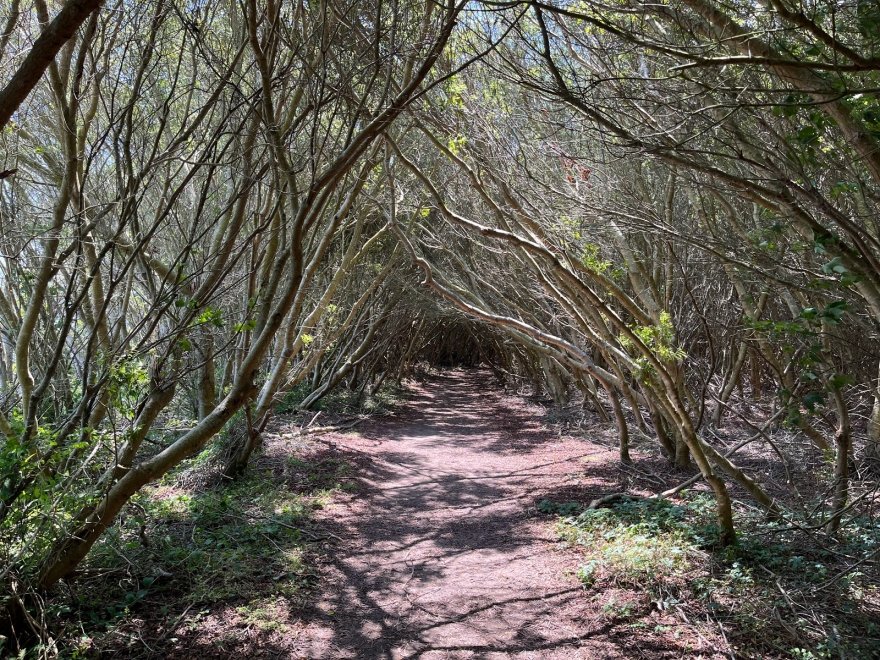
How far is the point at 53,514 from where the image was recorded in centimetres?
320

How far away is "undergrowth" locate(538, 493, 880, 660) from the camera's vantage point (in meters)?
3.41

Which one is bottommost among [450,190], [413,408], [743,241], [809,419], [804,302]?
[413,408]

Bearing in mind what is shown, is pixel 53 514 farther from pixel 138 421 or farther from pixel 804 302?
pixel 804 302

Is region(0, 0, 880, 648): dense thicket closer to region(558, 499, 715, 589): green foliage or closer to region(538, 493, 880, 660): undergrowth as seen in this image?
region(538, 493, 880, 660): undergrowth

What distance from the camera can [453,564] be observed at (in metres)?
5.24

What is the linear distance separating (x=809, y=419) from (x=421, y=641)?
5.05m

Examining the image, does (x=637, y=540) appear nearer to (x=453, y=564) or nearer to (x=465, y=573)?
(x=465, y=573)

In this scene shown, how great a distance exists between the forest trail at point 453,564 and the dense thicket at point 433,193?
1.47 meters

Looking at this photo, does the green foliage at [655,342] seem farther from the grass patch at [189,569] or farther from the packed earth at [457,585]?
the grass patch at [189,569]

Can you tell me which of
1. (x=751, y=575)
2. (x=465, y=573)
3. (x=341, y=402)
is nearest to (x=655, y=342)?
(x=751, y=575)

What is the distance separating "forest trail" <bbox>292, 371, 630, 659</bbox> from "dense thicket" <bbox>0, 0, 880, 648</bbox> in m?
1.47

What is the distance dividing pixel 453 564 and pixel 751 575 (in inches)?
91.1

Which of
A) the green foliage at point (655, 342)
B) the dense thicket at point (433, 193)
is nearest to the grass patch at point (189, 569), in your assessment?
the dense thicket at point (433, 193)

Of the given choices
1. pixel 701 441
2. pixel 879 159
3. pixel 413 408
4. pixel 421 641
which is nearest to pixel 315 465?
pixel 421 641
